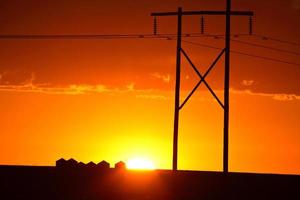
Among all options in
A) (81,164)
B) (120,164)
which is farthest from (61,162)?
(120,164)

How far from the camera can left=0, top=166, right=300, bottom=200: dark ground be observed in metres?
55.3

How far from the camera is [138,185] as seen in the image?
2259 inches

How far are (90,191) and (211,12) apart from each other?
14.4m

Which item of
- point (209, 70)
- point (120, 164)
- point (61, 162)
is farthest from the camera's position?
point (120, 164)

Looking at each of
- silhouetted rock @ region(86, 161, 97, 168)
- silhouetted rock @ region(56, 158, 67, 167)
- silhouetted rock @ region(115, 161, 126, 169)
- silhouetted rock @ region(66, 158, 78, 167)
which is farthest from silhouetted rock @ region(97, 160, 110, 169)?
silhouetted rock @ region(56, 158, 67, 167)

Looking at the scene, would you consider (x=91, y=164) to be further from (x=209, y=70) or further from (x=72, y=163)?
(x=209, y=70)

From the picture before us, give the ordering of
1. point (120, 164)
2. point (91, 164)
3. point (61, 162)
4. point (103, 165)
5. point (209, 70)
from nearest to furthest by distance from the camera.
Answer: point (209, 70), point (103, 165), point (91, 164), point (61, 162), point (120, 164)

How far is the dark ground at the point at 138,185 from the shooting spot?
5534 centimetres

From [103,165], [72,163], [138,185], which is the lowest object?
[138,185]

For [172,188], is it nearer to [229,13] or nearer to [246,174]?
[246,174]

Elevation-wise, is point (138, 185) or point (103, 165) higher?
point (103, 165)

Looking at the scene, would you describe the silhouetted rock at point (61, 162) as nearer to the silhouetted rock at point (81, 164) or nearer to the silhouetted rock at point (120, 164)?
the silhouetted rock at point (81, 164)

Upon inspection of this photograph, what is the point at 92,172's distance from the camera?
60.9 meters

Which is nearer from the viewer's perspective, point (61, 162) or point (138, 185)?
point (138, 185)
